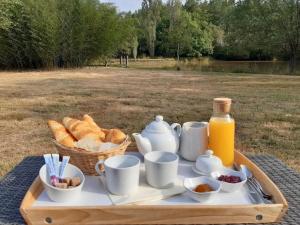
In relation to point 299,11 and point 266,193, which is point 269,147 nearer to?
point 266,193

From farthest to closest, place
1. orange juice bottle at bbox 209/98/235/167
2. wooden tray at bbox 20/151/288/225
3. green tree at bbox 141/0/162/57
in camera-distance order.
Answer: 1. green tree at bbox 141/0/162/57
2. orange juice bottle at bbox 209/98/235/167
3. wooden tray at bbox 20/151/288/225

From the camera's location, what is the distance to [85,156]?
0.95 m

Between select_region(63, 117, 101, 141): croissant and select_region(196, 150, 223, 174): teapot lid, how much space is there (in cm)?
31

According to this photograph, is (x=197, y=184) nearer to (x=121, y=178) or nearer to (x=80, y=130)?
(x=121, y=178)

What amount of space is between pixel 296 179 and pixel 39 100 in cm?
432

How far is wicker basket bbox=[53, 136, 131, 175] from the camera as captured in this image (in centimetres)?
94

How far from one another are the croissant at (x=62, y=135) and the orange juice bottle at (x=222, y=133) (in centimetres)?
41

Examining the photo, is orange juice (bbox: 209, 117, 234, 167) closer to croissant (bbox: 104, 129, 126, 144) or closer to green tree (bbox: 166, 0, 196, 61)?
croissant (bbox: 104, 129, 126, 144)

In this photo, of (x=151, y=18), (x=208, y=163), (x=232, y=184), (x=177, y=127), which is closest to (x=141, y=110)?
(x=177, y=127)

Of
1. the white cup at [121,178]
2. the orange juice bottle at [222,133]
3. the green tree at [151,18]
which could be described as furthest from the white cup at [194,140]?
the green tree at [151,18]

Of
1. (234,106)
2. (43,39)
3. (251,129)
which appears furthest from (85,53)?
(251,129)

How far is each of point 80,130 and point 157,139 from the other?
23cm

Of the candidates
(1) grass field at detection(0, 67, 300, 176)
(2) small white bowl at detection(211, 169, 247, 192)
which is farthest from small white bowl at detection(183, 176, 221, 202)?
(1) grass field at detection(0, 67, 300, 176)

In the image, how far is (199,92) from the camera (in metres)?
5.67
